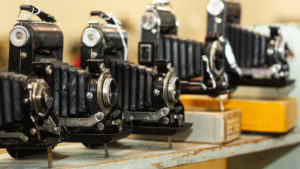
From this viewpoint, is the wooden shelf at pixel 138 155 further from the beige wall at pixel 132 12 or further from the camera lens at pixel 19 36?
the beige wall at pixel 132 12

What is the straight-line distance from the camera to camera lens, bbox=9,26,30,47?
2303mm

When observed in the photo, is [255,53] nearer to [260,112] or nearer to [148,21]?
[260,112]

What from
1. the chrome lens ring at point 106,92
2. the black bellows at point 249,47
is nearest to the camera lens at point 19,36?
the chrome lens ring at point 106,92

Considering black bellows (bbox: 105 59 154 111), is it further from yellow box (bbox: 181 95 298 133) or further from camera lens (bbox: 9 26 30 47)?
yellow box (bbox: 181 95 298 133)

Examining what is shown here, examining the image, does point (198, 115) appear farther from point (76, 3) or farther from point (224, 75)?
point (76, 3)

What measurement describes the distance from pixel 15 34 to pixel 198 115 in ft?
3.56

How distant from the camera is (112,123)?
2480 mm

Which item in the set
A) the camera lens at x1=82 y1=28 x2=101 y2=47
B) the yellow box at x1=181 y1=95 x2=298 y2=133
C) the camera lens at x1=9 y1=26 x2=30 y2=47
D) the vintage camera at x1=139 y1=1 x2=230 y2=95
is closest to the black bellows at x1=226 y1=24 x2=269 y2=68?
the yellow box at x1=181 y1=95 x2=298 y2=133

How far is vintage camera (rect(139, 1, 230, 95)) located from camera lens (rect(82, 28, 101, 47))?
35cm

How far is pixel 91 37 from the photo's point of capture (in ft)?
8.55

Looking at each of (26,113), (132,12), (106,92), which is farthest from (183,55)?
(132,12)

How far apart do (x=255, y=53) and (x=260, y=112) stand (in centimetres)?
32

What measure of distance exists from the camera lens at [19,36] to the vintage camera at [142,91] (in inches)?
16.7

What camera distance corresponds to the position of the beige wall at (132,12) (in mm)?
3328
